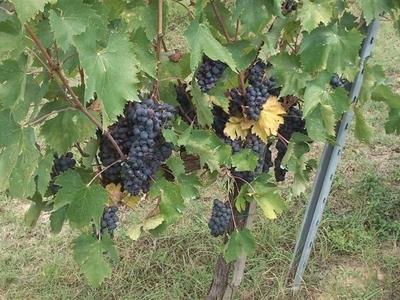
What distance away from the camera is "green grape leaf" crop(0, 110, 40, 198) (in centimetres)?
127

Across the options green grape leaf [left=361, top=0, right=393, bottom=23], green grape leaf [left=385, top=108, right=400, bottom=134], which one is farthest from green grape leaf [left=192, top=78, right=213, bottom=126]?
green grape leaf [left=385, top=108, right=400, bottom=134]

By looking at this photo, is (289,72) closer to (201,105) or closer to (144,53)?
(201,105)

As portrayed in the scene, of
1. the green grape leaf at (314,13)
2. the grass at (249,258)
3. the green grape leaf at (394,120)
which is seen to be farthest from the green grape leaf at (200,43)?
the grass at (249,258)

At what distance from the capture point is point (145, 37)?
→ 1379 mm

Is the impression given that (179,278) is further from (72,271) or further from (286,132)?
(286,132)

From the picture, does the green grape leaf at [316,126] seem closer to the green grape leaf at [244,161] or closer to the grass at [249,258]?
the green grape leaf at [244,161]

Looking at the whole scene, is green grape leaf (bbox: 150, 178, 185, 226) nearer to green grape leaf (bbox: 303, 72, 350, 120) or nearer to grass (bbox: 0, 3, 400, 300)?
green grape leaf (bbox: 303, 72, 350, 120)

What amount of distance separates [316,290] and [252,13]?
152 centimetres

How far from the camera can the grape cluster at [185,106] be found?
161cm

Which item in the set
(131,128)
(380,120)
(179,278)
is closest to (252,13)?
(131,128)

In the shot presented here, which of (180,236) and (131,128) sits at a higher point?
(131,128)

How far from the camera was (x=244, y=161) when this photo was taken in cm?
159

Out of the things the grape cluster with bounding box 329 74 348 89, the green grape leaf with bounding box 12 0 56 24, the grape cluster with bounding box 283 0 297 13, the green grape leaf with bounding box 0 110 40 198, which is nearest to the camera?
the green grape leaf with bounding box 12 0 56 24

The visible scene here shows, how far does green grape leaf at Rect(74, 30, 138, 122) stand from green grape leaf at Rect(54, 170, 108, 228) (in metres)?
0.34
